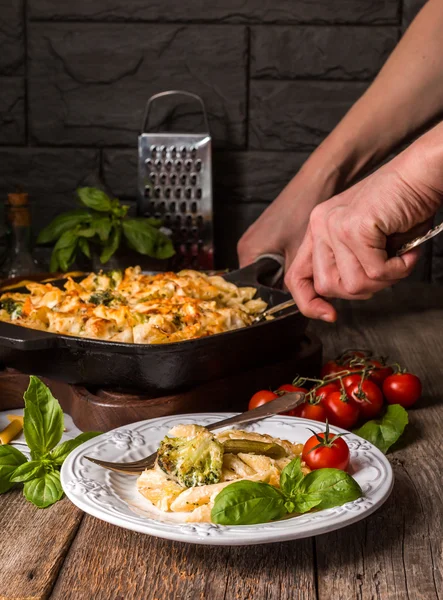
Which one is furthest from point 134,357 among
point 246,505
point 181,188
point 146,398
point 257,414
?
point 181,188

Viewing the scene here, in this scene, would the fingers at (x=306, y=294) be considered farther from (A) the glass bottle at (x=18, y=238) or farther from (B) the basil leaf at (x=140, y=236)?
(A) the glass bottle at (x=18, y=238)

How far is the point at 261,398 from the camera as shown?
1.24 m

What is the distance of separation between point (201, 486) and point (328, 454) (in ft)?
0.52

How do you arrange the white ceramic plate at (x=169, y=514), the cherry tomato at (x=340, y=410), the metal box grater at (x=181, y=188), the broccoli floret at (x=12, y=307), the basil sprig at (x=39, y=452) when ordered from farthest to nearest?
the metal box grater at (x=181, y=188) → the broccoli floret at (x=12, y=307) → the cherry tomato at (x=340, y=410) → the basil sprig at (x=39, y=452) → the white ceramic plate at (x=169, y=514)

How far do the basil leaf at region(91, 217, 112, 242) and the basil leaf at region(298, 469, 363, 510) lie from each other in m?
1.43

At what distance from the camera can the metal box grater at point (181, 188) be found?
2615 millimetres

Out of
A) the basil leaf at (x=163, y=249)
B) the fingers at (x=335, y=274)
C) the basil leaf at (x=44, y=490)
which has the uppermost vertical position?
the fingers at (x=335, y=274)

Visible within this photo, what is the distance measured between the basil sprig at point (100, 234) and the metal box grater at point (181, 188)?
1.01ft

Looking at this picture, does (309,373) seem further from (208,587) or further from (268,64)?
(268,64)

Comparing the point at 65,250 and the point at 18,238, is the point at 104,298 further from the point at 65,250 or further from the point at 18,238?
the point at 18,238

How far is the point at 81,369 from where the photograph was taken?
122cm

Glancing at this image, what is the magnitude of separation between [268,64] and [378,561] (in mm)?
2219

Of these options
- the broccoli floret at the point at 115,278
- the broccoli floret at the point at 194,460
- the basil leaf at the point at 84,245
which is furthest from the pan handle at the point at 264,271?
the broccoli floret at the point at 194,460

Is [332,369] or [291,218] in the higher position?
[291,218]
